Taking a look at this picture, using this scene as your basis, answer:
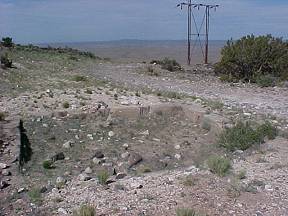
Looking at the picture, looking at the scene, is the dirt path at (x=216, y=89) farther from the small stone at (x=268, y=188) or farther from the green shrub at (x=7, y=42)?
the green shrub at (x=7, y=42)

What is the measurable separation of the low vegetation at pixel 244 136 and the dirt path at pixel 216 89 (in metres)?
1.96

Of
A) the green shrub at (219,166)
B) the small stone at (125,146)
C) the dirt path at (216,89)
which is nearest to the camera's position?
the green shrub at (219,166)

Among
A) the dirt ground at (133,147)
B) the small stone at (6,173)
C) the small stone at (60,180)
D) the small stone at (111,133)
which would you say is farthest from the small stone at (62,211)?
the small stone at (111,133)

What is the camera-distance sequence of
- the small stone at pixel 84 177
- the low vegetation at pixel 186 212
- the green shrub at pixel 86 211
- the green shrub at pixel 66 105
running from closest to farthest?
the low vegetation at pixel 186 212
the green shrub at pixel 86 211
the small stone at pixel 84 177
the green shrub at pixel 66 105

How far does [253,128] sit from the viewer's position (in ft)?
34.3

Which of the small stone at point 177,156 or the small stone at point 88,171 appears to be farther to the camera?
the small stone at point 177,156

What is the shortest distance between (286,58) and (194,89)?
493 centimetres

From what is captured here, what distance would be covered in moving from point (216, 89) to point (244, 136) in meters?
7.65

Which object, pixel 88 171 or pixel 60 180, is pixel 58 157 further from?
pixel 60 180

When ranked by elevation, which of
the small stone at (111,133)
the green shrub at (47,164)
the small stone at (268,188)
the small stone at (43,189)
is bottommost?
the small stone at (111,133)

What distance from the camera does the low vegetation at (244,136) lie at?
944cm

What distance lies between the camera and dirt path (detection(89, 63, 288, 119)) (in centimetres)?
1342

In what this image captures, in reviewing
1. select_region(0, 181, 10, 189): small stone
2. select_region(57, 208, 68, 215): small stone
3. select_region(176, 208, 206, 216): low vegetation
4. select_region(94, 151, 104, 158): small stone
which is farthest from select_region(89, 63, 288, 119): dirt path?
select_region(57, 208, 68, 215): small stone

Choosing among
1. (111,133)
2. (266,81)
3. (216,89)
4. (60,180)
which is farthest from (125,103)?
(266,81)
